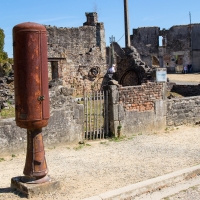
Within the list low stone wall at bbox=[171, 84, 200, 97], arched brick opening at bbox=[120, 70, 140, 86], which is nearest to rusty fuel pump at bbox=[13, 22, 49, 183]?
arched brick opening at bbox=[120, 70, 140, 86]

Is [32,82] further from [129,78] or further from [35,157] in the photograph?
[129,78]

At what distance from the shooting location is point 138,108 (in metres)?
10.8

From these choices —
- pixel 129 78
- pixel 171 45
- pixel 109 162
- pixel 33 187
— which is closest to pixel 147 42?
pixel 171 45

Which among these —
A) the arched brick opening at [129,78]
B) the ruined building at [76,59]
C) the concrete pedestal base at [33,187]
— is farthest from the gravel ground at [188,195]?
the ruined building at [76,59]

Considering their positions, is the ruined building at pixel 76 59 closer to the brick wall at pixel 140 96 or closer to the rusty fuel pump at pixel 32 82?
the brick wall at pixel 140 96

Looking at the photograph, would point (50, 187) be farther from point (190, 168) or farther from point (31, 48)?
point (190, 168)

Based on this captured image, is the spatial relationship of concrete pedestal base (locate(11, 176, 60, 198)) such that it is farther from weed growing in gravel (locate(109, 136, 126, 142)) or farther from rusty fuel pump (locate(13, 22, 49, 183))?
weed growing in gravel (locate(109, 136, 126, 142))

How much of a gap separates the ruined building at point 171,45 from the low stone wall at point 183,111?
90.8ft

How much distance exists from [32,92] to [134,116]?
5734mm

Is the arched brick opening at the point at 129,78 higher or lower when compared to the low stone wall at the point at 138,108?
higher

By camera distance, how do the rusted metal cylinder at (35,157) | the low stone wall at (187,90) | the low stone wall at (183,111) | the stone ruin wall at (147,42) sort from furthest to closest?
the stone ruin wall at (147,42) → the low stone wall at (187,90) → the low stone wall at (183,111) → the rusted metal cylinder at (35,157)

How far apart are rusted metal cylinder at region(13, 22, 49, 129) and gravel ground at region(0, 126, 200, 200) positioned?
1248mm

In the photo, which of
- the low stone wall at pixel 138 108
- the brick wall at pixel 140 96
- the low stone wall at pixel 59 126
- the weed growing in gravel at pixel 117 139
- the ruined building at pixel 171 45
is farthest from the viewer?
the ruined building at pixel 171 45

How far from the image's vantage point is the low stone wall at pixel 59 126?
8359 mm
